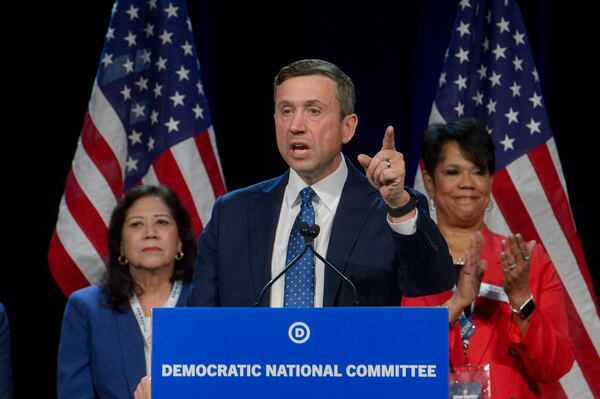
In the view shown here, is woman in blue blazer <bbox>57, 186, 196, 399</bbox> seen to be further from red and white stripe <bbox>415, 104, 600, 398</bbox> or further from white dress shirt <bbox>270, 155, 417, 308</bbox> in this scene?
white dress shirt <bbox>270, 155, 417, 308</bbox>

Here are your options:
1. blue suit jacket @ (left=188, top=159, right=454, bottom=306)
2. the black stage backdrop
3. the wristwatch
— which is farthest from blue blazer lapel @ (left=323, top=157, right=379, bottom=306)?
the black stage backdrop

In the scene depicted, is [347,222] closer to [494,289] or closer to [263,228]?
[263,228]

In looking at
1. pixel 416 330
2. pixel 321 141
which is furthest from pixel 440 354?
pixel 321 141

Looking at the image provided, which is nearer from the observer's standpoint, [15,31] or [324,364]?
[324,364]

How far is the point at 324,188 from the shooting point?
226 centimetres

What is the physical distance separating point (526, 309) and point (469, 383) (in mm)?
476

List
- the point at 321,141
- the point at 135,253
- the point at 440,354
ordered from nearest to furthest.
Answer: the point at 440,354
the point at 321,141
the point at 135,253

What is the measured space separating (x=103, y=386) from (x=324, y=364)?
6.15 ft

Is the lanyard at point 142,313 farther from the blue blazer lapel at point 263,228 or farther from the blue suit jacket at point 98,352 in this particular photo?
the blue blazer lapel at point 263,228

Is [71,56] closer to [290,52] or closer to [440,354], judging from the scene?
[290,52]

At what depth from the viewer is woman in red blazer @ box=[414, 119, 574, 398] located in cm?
265

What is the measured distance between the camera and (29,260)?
4176 millimetres

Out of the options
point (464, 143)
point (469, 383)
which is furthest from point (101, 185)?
point (469, 383)

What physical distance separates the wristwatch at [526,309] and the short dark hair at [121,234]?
1382mm
